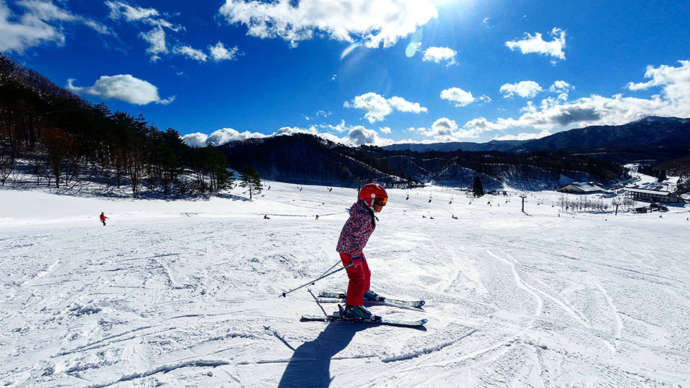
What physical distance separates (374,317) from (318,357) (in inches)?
45.0

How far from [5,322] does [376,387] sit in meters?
5.27

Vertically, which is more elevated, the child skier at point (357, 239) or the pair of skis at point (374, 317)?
the child skier at point (357, 239)

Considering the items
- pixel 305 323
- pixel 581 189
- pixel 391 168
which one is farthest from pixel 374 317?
pixel 391 168

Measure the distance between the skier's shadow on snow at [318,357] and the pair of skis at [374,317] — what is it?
0.10 metres

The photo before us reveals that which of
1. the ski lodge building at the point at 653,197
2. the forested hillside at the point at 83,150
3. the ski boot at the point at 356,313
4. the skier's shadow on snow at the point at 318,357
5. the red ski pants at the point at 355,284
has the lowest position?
the ski lodge building at the point at 653,197

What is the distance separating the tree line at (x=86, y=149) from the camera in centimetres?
3312

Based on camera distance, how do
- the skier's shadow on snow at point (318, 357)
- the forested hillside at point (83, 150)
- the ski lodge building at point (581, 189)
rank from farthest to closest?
1. the ski lodge building at point (581, 189)
2. the forested hillside at point (83, 150)
3. the skier's shadow on snow at point (318, 357)

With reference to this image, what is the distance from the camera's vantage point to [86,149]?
38.8m

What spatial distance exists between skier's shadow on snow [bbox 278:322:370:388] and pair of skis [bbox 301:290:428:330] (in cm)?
10

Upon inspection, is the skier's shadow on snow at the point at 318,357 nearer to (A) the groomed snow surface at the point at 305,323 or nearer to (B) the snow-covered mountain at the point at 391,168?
(A) the groomed snow surface at the point at 305,323

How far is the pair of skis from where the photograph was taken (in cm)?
415

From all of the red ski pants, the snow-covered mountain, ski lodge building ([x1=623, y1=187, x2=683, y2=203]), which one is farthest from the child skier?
ski lodge building ([x1=623, y1=187, x2=683, y2=203])

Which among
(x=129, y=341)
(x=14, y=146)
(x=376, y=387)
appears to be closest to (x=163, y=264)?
(x=129, y=341)

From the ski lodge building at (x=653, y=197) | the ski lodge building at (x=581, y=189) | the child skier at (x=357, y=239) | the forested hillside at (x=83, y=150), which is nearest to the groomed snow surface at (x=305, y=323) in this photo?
the child skier at (x=357, y=239)
